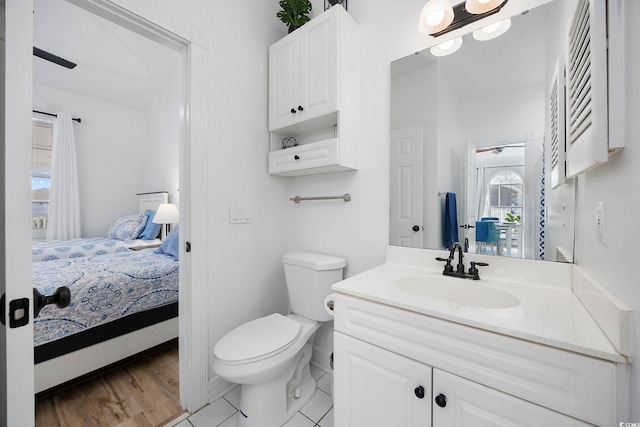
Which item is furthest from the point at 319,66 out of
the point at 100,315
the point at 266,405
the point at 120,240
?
the point at 120,240

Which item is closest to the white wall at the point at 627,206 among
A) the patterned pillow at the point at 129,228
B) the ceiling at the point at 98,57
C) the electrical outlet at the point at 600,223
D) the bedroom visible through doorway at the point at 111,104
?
the electrical outlet at the point at 600,223

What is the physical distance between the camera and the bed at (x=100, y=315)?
1.45m

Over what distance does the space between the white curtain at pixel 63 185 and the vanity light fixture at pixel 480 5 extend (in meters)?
4.68

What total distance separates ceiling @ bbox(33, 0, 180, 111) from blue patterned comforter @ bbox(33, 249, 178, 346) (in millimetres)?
2091

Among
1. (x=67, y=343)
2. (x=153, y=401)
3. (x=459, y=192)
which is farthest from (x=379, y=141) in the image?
(x=67, y=343)

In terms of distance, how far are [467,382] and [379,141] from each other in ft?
3.88

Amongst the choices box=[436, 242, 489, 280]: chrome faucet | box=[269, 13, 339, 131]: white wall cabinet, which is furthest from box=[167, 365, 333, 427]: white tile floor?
box=[269, 13, 339, 131]: white wall cabinet

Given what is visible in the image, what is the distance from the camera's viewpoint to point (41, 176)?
11.4 feet

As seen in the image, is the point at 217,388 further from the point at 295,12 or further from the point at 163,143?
the point at 163,143

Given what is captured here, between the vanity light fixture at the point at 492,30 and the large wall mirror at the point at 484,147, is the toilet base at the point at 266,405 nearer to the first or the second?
the large wall mirror at the point at 484,147

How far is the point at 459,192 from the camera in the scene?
4.15 ft

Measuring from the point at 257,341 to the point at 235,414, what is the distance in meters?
0.50

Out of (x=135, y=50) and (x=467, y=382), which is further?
(x=135, y=50)

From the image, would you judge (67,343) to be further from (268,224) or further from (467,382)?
(467,382)
